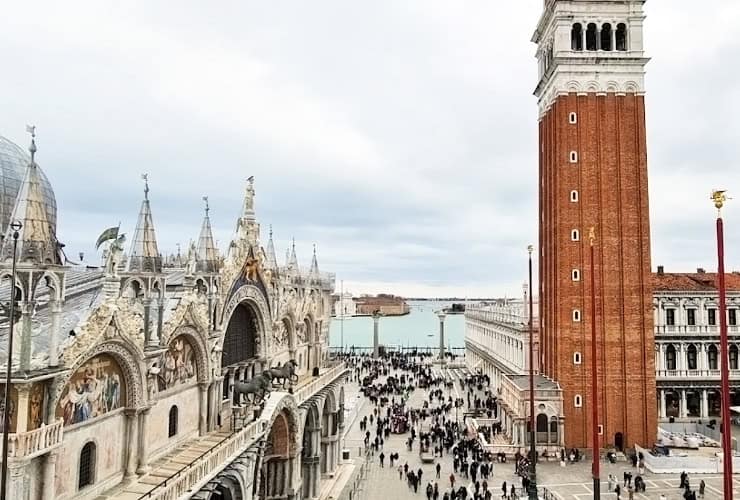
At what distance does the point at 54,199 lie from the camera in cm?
2586

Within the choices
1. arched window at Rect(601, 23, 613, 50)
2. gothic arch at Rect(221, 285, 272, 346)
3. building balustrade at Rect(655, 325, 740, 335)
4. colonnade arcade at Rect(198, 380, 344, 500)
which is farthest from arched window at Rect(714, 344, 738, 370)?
gothic arch at Rect(221, 285, 272, 346)

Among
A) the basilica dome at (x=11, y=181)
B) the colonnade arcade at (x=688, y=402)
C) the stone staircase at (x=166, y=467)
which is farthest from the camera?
the colonnade arcade at (x=688, y=402)

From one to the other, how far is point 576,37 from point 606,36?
1867mm

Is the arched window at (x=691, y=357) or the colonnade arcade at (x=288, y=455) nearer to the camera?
the colonnade arcade at (x=288, y=455)

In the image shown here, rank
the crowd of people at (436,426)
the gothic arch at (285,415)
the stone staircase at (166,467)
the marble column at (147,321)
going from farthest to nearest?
1. the crowd of people at (436,426)
2. the gothic arch at (285,415)
3. the marble column at (147,321)
4. the stone staircase at (166,467)

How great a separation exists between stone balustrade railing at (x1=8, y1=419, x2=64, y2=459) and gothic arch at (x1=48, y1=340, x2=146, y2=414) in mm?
1132

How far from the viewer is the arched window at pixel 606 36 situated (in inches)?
1608

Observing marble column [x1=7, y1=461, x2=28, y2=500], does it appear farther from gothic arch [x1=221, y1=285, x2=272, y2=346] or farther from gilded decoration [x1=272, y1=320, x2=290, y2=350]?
gilded decoration [x1=272, y1=320, x2=290, y2=350]

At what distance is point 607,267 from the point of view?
40.2m

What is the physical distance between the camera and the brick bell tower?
39906mm

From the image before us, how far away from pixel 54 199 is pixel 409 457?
80.4 ft

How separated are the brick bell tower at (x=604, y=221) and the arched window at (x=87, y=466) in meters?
30.3

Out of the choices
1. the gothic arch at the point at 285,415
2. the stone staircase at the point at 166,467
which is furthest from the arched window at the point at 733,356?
the stone staircase at the point at 166,467

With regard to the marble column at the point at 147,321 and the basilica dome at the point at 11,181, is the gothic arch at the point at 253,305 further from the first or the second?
the basilica dome at the point at 11,181
